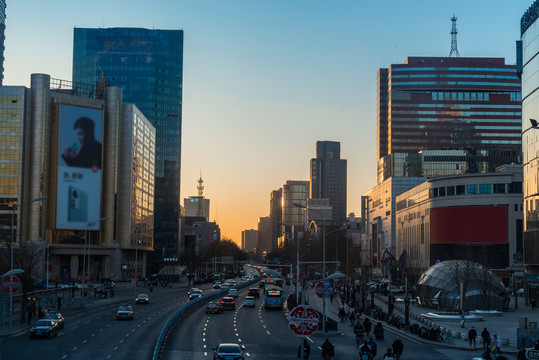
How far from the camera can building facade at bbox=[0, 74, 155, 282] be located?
130 metres

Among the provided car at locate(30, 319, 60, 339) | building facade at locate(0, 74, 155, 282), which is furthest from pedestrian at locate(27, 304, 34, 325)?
building facade at locate(0, 74, 155, 282)

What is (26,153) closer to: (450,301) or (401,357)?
(450,301)

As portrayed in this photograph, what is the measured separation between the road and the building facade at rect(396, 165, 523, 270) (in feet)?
232

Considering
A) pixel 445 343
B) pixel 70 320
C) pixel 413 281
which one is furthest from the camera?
pixel 413 281

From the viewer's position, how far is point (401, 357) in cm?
3884

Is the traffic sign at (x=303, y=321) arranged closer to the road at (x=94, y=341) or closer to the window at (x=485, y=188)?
the road at (x=94, y=341)

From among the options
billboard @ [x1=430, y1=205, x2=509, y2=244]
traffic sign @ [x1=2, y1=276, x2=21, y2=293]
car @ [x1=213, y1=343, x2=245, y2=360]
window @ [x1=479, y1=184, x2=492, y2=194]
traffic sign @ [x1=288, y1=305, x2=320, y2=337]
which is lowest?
car @ [x1=213, y1=343, x2=245, y2=360]

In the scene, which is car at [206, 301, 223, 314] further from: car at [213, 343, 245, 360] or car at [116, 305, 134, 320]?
car at [213, 343, 245, 360]

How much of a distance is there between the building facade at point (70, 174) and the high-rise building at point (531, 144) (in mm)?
68309

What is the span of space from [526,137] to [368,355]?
57.1m

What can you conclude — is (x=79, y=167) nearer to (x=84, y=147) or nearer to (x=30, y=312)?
(x=84, y=147)

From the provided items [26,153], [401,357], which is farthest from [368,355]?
[26,153]

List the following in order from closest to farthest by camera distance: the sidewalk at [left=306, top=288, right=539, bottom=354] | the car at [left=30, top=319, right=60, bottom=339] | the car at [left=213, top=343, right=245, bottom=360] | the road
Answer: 1. the car at [left=213, top=343, right=245, bottom=360]
2. the road
3. the car at [left=30, top=319, right=60, bottom=339]
4. the sidewalk at [left=306, top=288, right=539, bottom=354]

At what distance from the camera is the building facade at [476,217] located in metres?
124
